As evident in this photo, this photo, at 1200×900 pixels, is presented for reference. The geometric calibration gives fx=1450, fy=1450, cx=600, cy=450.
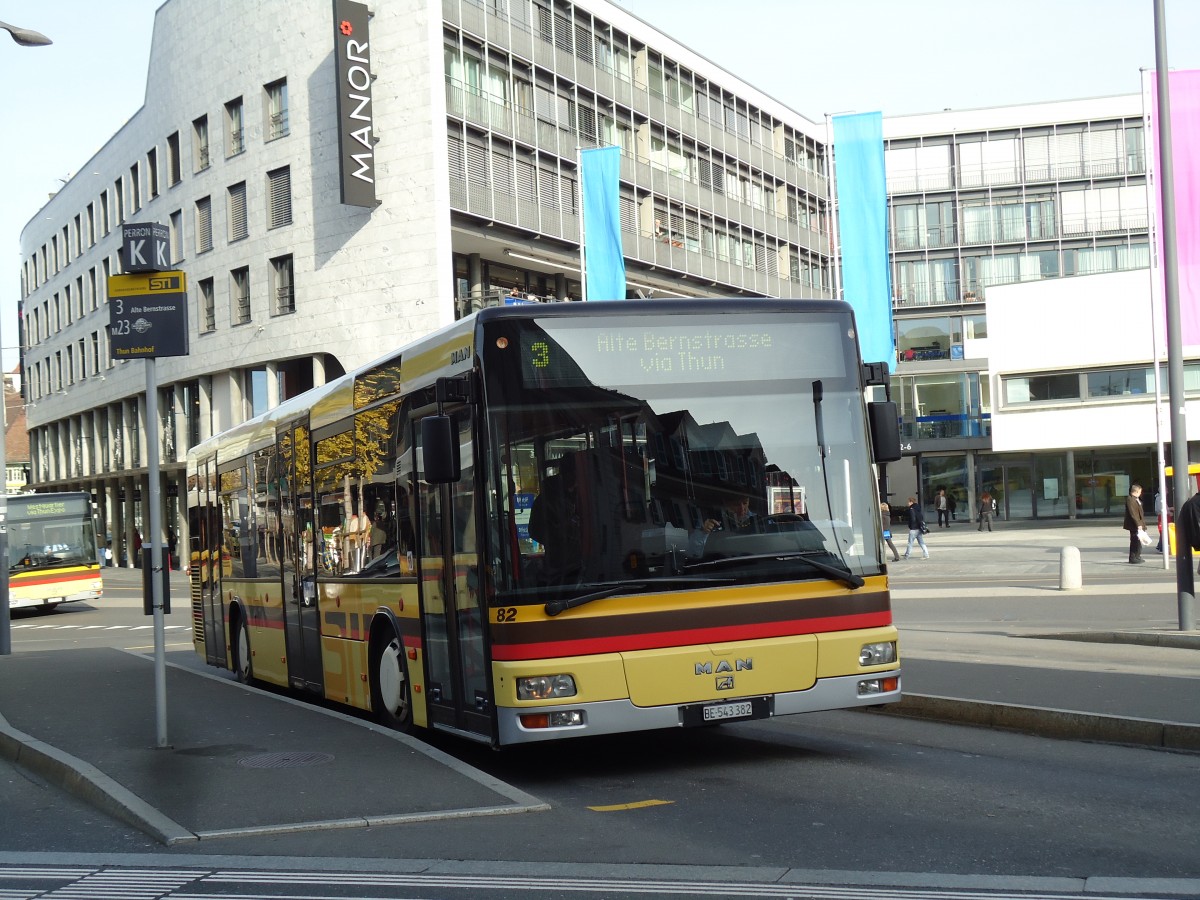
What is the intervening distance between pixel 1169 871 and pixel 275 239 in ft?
139

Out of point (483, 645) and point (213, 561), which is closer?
point (483, 645)

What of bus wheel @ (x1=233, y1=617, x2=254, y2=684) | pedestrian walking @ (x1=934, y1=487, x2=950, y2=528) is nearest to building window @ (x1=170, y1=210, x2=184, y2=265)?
pedestrian walking @ (x1=934, y1=487, x2=950, y2=528)

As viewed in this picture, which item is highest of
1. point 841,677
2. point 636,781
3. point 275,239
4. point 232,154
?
point 232,154

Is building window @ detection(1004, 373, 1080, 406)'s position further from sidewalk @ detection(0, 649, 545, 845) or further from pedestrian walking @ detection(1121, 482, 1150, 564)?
sidewalk @ detection(0, 649, 545, 845)

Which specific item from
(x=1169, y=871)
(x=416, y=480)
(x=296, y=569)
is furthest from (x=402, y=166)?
(x=1169, y=871)

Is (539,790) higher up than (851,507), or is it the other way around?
(851,507)

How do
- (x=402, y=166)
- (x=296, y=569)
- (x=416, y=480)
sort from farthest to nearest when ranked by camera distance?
1. (x=402, y=166)
2. (x=296, y=569)
3. (x=416, y=480)

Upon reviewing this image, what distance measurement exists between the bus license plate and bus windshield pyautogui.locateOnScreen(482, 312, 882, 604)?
747 millimetres

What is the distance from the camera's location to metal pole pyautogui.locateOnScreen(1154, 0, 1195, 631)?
14.9 metres

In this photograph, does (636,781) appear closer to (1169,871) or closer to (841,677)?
(841,677)

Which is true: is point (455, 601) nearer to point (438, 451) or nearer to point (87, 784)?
point (438, 451)

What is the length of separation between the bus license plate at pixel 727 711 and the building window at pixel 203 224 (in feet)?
149

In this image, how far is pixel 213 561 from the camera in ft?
57.7

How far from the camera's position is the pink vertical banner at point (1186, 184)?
17594mm
